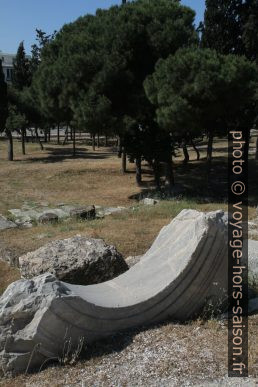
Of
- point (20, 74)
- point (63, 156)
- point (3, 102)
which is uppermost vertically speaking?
point (20, 74)

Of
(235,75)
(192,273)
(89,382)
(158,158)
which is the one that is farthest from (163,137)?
(89,382)

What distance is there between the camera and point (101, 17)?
1734 centimetres

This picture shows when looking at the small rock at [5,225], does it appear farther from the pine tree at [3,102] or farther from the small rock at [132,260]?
the pine tree at [3,102]

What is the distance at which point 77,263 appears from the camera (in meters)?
5.65

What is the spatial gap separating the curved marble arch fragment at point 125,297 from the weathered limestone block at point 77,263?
86 centimetres

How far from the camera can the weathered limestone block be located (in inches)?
221

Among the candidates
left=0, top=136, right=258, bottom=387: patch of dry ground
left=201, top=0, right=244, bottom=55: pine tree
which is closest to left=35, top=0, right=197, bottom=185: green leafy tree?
left=201, top=0, right=244, bottom=55: pine tree

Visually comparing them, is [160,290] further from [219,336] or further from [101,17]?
[101,17]

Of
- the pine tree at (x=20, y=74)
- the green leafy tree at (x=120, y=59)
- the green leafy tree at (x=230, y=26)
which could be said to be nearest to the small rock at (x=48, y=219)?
the green leafy tree at (x=120, y=59)

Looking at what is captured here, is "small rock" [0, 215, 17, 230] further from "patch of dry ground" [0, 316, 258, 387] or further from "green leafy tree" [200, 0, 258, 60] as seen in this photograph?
"green leafy tree" [200, 0, 258, 60]

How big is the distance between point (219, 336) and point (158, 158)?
43.4ft

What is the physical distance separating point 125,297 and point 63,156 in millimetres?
24203

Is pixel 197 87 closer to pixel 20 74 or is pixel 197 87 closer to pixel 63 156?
pixel 63 156

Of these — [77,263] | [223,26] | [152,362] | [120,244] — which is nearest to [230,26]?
[223,26]
